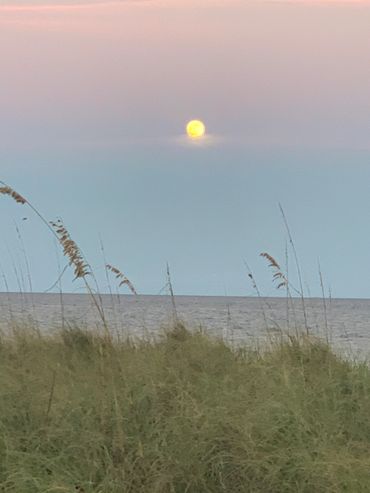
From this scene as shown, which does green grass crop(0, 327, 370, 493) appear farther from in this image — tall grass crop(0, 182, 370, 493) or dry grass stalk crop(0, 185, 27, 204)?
dry grass stalk crop(0, 185, 27, 204)

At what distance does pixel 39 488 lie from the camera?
339 cm

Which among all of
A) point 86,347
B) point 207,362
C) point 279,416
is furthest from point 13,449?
point 86,347

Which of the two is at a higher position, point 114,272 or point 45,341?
point 114,272

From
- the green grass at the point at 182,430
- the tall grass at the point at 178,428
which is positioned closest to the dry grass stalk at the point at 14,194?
the tall grass at the point at 178,428

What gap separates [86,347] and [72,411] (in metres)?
2.87

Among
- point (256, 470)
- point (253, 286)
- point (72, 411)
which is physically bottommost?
point (256, 470)

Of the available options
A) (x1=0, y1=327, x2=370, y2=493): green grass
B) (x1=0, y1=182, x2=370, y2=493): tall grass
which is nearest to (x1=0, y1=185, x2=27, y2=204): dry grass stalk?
(x1=0, y1=182, x2=370, y2=493): tall grass

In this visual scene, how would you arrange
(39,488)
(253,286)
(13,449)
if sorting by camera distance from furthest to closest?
(253,286) → (13,449) → (39,488)

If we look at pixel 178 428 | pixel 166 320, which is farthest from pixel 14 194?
pixel 166 320

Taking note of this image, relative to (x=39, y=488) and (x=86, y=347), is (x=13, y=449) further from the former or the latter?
(x=86, y=347)

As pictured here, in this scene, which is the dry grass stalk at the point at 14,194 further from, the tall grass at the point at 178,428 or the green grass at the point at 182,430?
the green grass at the point at 182,430

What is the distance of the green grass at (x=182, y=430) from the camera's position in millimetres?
3559

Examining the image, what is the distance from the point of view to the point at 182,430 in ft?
12.8

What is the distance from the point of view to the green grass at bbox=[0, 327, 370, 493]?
356cm
